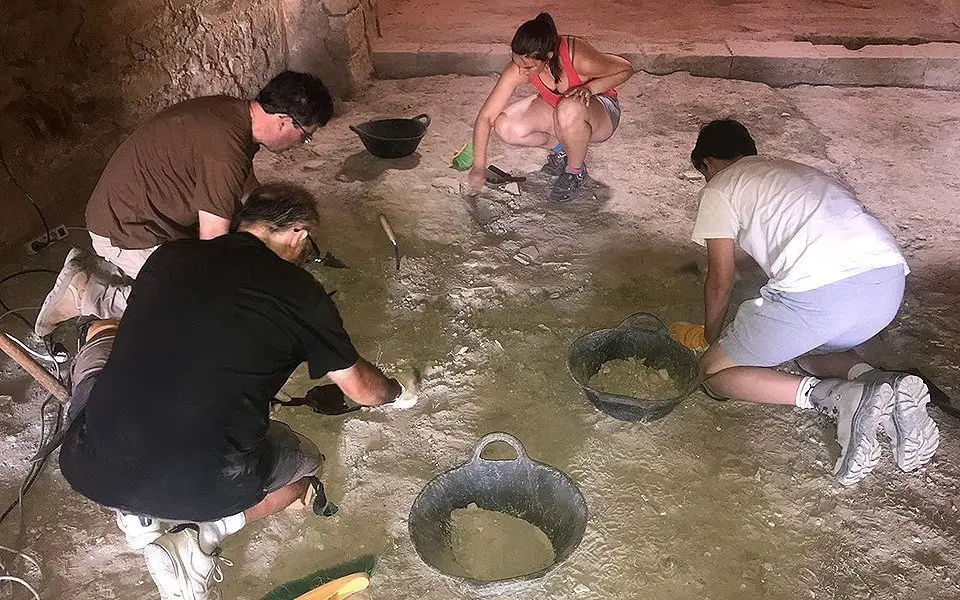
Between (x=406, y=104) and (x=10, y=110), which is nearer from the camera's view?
(x=10, y=110)

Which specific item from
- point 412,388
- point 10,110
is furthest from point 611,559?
point 10,110

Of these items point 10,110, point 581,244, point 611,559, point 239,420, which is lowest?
point 611,559

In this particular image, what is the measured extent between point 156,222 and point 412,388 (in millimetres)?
1092

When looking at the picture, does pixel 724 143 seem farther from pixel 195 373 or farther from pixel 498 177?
pixel 195 373

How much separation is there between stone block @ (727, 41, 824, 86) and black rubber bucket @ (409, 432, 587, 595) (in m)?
3.86

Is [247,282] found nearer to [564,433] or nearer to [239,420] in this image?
[239,420]

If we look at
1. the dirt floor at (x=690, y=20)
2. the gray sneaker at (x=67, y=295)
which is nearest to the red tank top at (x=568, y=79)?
the dirt floor at (x=690, y=20)

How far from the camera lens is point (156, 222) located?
2.54 metres

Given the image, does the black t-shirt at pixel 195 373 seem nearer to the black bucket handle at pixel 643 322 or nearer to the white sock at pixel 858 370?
the black bucket handle at pixel 643 322

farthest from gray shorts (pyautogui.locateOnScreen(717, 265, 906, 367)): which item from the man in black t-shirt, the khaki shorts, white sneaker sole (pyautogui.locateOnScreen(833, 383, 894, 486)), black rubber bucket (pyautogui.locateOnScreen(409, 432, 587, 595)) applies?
the khaki shorts

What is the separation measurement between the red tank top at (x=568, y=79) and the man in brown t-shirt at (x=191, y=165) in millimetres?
1450

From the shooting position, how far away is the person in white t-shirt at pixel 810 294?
2189 millimetres

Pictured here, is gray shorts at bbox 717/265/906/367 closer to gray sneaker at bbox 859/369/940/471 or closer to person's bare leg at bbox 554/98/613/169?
gray sneaker at bbox 859/369/940/471

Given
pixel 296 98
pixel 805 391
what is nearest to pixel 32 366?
pixel 296 98
